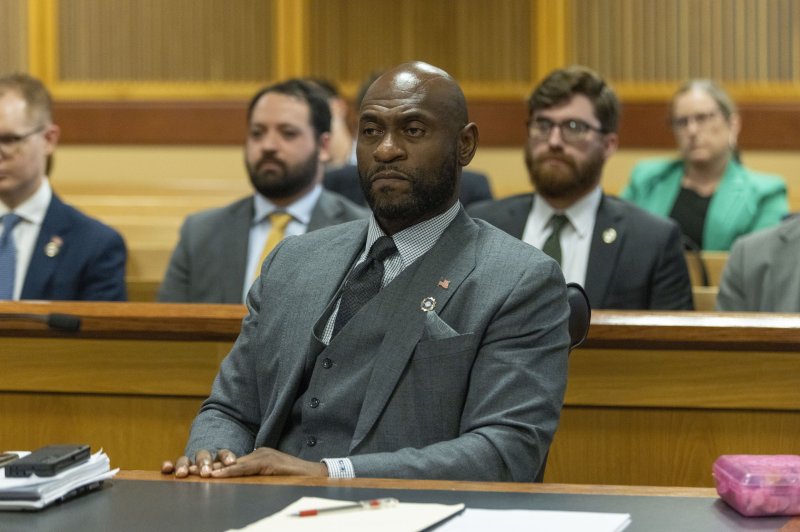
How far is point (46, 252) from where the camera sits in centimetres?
412

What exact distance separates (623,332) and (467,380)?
74cm

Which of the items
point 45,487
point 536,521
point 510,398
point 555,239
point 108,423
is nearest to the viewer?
point 536,521

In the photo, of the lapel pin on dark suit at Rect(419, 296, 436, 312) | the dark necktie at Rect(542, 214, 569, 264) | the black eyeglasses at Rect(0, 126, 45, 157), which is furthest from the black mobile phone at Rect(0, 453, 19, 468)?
the black eyeglasses at Rect(0, 126, 45, 157)

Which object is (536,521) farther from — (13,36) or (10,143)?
(13,36)

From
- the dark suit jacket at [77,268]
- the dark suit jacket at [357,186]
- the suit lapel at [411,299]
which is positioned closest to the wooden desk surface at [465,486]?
the suit lapel at [411,299]

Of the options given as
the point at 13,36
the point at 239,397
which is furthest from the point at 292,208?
the point at 13,36

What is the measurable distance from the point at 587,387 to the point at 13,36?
516cm

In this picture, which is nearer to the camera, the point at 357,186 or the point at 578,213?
the point at 578,213

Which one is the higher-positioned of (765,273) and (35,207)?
(35,207)

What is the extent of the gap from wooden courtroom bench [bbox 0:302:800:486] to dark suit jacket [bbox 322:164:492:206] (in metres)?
2.13

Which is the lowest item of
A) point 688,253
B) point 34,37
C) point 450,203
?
point 688,253

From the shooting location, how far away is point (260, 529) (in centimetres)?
162

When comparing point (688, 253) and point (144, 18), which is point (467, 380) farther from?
point (144, 18)

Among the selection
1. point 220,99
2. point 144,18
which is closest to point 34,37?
point 144,18
